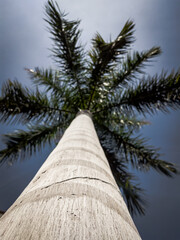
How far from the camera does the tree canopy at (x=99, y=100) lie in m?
4.20

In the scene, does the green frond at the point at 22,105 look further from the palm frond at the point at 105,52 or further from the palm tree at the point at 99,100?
the palm frond at the point at 105,52

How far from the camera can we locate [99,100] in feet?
18.3

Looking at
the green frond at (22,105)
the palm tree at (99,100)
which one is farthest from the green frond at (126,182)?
the green frond at (22,105)

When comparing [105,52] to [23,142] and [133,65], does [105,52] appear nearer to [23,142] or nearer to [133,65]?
[133,65]

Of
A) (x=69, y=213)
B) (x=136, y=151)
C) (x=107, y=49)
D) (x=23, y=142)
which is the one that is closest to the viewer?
(x=69, y=213)

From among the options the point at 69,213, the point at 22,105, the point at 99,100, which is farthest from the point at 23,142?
the point at 69,213

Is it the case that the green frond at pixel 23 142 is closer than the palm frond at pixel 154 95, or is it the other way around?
the palm frond at pixel 154 95

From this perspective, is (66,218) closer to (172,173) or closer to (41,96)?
(41,96)

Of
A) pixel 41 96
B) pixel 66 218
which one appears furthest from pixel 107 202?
pixel 41 96

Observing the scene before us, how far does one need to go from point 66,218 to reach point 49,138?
5198mm

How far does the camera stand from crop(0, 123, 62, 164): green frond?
16.2 ft

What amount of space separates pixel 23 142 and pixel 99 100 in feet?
8.70

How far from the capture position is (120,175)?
5.17 metres

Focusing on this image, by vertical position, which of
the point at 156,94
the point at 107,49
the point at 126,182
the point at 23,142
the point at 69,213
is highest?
the point at 107,49
